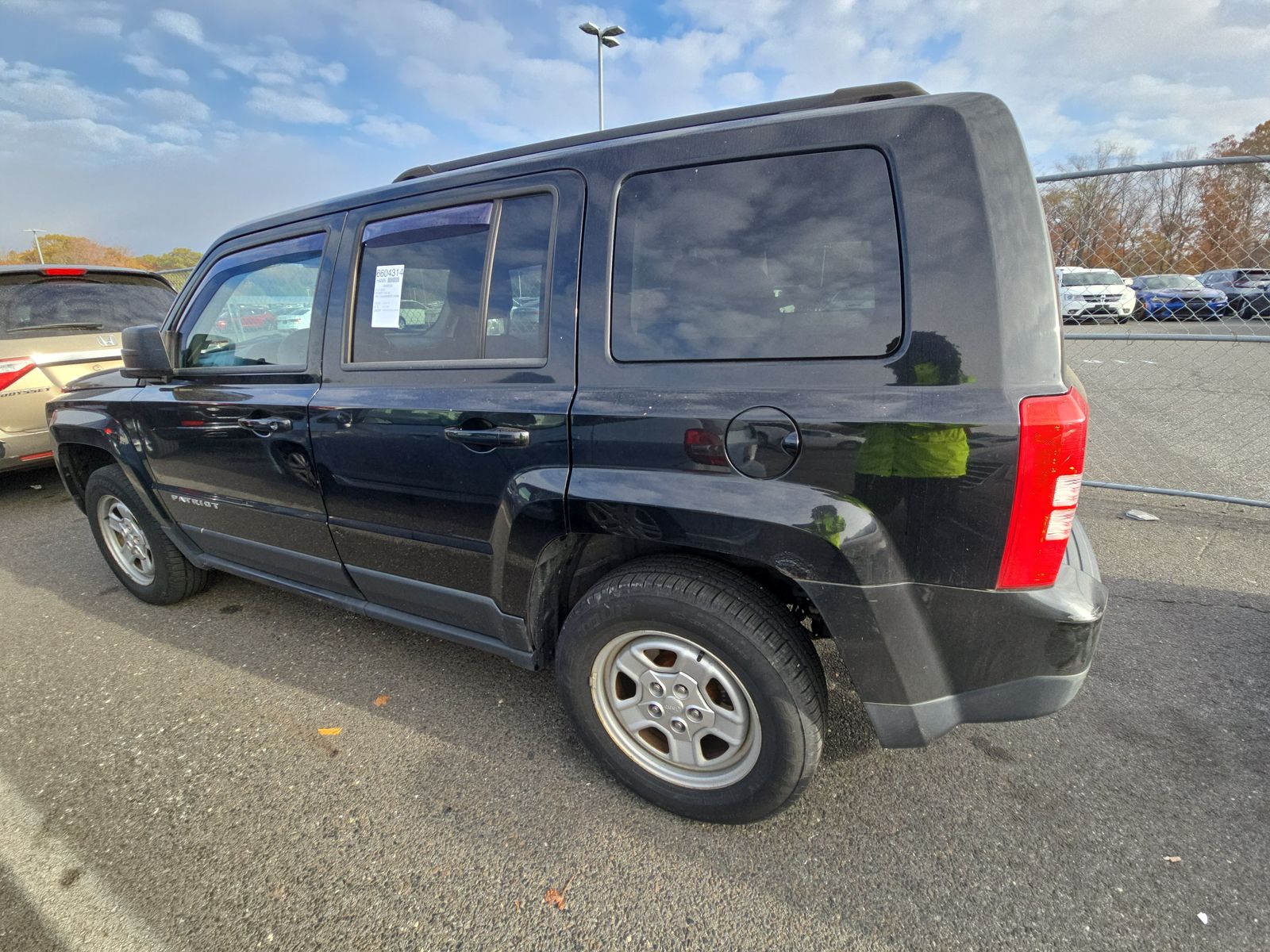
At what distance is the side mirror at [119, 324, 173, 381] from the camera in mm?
2762

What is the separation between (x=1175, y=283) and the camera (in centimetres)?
397

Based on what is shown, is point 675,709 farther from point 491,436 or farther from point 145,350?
point 145,350

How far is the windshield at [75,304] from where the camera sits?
4984 millimetres

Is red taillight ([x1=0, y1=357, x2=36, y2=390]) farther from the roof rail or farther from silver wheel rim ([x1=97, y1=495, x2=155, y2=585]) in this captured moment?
the roof rail

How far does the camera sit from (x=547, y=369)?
76.4 inches

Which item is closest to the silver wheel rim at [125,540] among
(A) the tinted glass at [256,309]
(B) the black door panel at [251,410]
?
(B) the black door panel at [251,410]

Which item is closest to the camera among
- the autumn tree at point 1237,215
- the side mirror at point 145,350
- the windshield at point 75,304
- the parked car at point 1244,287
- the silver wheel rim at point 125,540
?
the side mirror at point 145,350

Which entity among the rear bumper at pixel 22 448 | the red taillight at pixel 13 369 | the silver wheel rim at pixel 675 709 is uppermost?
the red taillight at pixel 13 369

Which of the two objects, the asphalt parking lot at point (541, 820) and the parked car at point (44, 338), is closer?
the asphalt parking lot at point (541, 820)

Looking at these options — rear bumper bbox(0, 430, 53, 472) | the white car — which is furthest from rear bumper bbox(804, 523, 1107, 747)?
rear bumper bbox(0, 430, 53, 472)

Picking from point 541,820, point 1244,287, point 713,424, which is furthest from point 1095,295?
point 541,820

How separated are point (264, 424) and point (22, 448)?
4.00m

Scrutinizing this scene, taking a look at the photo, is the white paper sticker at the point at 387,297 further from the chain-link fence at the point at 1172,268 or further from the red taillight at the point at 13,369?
the red taillight at the point at 13,369

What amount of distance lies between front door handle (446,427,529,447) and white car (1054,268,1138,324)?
3867mm
